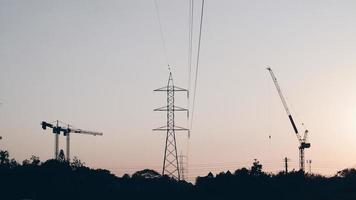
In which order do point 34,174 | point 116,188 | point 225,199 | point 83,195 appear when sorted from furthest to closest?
point 34,174
point 116,188
point 83,195
point 225,199

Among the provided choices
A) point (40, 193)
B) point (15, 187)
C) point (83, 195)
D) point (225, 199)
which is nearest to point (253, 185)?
point (225, 199)

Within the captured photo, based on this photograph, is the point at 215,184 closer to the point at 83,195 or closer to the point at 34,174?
the point at 83,195

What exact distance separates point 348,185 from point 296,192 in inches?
848

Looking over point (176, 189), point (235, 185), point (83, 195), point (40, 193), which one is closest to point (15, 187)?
point (40, 193)

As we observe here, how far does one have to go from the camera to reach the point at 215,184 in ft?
408

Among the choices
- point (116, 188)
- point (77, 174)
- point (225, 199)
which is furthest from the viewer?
point (77, 174)

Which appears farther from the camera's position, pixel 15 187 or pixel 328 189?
pixel 15 187

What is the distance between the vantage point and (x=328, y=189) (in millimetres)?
117688

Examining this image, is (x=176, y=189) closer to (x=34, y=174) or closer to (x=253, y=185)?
(x=253, y=185)

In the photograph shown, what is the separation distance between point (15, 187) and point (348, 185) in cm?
7010

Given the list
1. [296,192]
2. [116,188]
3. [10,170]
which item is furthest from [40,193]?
[296,192]

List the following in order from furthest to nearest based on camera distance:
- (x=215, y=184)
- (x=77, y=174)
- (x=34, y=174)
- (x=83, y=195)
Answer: (x=77, y=174) < (x=34, y=174) < (x=215, y=184) < (x=83, y=195)

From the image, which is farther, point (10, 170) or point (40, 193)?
point (10, 170)

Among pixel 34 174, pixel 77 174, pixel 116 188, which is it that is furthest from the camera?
pixel 77 174
